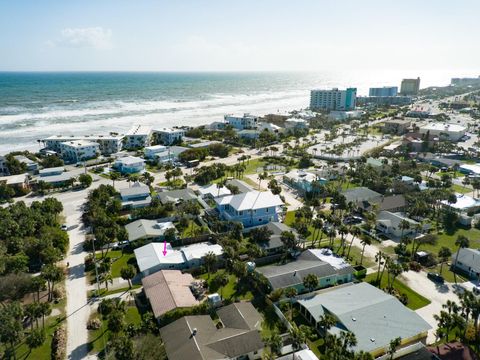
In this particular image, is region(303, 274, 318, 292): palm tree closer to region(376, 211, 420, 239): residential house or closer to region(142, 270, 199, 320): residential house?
region(142, 270, 199, 320): residential house

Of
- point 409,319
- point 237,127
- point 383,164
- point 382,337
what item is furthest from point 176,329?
point 237,127

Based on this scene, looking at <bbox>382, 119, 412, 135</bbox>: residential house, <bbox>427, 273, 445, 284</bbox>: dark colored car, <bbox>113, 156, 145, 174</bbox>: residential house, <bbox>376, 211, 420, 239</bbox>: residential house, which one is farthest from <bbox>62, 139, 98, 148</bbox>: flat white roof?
<bbox>382, 119, 412, 135</bbox>: residential house

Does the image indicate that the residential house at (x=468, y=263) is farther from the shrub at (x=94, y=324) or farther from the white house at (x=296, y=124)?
the white house at (x=296, y=124)

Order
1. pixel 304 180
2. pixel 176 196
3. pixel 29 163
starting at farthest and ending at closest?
1. pixel 29 163
2. pixel 304 180
3. pixel 176 196

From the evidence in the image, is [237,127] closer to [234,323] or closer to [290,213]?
[290,213]

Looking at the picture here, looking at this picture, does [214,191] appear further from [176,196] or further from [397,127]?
[397,127]

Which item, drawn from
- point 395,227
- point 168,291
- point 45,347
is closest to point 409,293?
point 395,227
